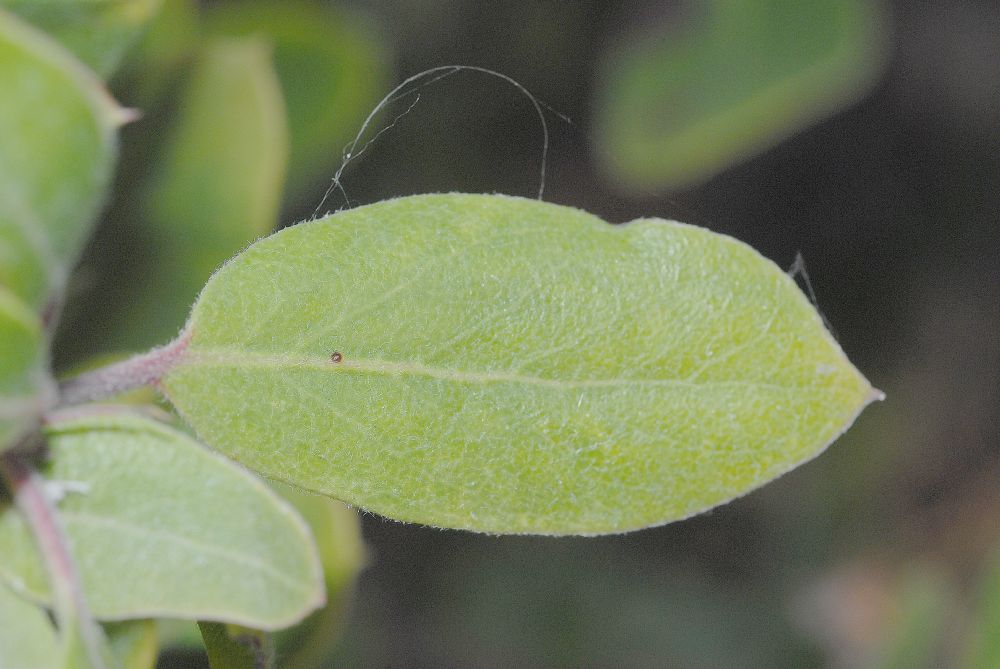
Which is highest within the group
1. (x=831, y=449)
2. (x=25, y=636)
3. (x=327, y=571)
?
(x=25, y=636)

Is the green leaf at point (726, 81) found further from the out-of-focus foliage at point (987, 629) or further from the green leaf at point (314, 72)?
the out-of-focus foliage at point (987, 629)

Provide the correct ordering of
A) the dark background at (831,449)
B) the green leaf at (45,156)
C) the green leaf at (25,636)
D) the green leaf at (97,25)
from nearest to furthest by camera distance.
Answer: the green leaf at (45,156) < the green leaf at (25,636) < the green leaf at (97,25) < the dark background at (831,449)

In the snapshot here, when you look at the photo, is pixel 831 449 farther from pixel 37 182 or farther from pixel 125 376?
pixel 37 182

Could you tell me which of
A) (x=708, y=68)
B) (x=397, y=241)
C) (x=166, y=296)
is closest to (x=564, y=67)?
(x=708, y=68)

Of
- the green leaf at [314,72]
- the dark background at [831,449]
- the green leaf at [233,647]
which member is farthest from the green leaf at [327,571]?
the dark background at [831,449]

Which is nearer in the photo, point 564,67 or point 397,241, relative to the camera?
point 397,241

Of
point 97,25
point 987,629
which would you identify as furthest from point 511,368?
point 987,629

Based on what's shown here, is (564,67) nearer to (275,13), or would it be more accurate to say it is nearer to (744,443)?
(275,13)
